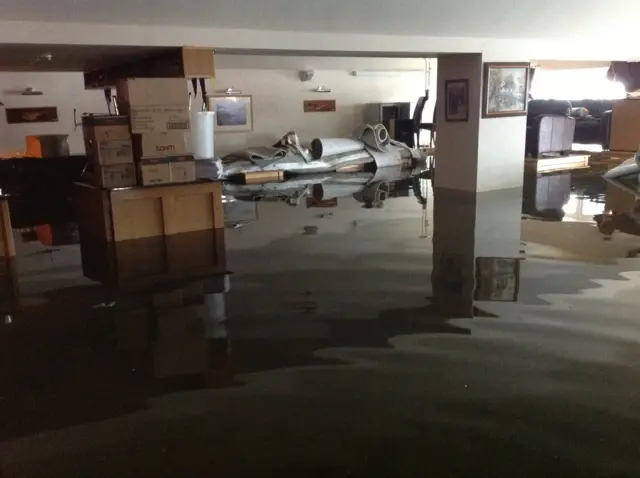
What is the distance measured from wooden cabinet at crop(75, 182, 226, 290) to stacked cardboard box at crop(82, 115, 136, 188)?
104 millimetres

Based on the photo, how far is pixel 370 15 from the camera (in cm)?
580

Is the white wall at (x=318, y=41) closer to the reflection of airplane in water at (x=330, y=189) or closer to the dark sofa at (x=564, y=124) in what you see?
the dark sofa at (x=564, y=124)

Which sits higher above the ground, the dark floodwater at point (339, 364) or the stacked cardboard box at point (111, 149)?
the stacked cardboard box at point (111, 149)

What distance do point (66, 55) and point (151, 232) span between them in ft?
7.28

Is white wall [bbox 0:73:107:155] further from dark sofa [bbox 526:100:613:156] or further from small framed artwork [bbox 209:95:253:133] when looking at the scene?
dark sofa [bbox 526:100:613:156]

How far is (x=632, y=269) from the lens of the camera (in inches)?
169

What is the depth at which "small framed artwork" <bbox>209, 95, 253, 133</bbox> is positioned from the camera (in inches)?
456

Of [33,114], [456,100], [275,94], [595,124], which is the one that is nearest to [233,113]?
[275,94]

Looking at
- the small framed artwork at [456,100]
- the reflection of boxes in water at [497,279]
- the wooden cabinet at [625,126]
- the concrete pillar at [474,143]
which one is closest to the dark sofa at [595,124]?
the wooden cabinet at [625,126]

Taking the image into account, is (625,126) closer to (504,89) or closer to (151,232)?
(504,89)

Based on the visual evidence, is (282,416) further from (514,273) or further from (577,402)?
(514,273)

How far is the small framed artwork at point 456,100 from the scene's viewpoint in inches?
289

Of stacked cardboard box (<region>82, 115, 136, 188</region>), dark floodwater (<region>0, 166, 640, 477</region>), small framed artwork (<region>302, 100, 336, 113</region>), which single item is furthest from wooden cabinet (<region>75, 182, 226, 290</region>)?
small framed artwork (<region>302, 100, 336, 113</region>)

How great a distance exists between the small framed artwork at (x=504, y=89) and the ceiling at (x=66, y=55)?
3.74 metres
